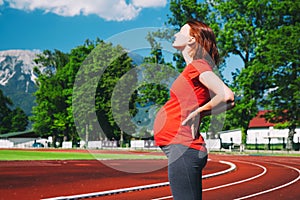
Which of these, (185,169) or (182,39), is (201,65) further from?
(185,169)

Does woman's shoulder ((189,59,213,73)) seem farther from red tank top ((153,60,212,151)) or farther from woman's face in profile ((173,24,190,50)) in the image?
woman's face in profile ((173,24,190,50))

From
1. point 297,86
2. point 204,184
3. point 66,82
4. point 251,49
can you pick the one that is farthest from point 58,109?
point 204,184

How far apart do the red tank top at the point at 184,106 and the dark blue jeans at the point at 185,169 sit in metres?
0.04

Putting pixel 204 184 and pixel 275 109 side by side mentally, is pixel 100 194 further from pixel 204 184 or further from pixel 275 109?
pixel 275 109

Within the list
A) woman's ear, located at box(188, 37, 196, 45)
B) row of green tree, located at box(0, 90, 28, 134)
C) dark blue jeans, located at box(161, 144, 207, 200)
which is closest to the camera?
dark blue jeans, located at box(161, 144, 207, 200)

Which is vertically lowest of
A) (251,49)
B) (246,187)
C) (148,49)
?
(246,187)

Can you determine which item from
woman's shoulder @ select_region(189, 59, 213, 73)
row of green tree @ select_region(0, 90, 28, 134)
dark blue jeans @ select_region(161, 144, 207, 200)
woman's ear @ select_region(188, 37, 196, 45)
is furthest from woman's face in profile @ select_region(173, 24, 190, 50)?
row of green tree @ select_region(0, 90, 28, 134)

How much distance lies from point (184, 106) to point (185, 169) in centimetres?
37

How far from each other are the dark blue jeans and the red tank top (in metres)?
0.04

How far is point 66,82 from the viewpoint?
72250mm

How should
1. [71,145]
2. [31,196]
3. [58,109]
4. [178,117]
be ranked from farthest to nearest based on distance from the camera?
[58,109]
[71,145]
[31,196]
[178,117]

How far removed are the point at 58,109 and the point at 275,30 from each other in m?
40.6

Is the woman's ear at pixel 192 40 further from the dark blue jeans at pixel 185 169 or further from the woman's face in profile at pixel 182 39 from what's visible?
the dark blue jeans at pixel 185 169

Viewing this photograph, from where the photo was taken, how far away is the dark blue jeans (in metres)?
2.59
